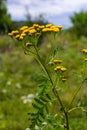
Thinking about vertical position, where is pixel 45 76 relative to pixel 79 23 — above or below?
above

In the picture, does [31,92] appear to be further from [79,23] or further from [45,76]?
[79,23]

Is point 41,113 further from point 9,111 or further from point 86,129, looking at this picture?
point 9,111

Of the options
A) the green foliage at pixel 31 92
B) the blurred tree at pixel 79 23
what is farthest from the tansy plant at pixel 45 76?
the blurred tree at pixel 79 23

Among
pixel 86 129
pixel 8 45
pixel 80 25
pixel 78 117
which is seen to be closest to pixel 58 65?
pixel 86 129

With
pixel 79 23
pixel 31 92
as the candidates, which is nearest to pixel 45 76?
pixel 31 92

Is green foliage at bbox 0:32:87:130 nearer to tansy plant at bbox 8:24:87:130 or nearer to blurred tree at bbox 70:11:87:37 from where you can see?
tansy plant at bbox 8:24:87:130

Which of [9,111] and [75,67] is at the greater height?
[9,111]

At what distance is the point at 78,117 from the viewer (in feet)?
21.8

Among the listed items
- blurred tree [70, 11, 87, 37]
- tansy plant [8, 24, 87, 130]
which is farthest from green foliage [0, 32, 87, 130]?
blurred tree [70, 11, 87, 37]

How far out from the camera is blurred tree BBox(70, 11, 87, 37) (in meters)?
19.9

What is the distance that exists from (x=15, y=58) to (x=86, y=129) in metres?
6.53

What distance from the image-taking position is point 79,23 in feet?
74.9

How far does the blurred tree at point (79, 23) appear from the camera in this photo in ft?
65.4

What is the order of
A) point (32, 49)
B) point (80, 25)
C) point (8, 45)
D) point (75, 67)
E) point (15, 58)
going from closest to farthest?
point (32, 49)
point (75, 67)
point (15, 58)
point (8, 45)
point (80, 25)
